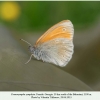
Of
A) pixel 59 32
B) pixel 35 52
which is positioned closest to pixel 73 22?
pixel 59 32

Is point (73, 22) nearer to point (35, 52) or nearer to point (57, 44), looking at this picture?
point (57, 44)

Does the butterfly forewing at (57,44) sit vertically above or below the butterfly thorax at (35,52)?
above

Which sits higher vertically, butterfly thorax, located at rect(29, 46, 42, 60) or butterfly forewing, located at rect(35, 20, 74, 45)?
butterfly forewing, located at rect(35, 20, 74, 45)

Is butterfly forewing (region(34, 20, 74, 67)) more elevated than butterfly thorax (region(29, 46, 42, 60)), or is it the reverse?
butterfly forewing (region(34, 20, 74, 67))

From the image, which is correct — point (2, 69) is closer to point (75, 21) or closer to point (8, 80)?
point (8, 80)

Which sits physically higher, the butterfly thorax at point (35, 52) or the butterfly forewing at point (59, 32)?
the butterfly forewing at point (59, 32)
